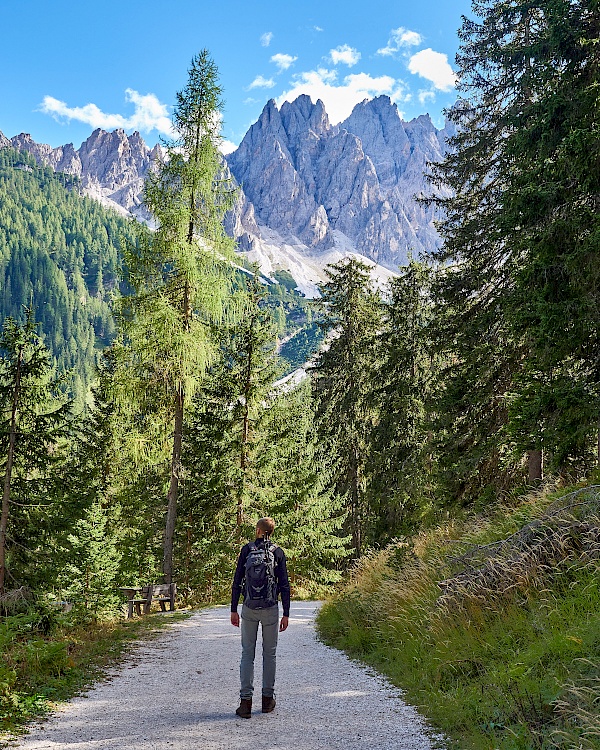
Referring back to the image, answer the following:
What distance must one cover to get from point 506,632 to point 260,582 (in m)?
2.38

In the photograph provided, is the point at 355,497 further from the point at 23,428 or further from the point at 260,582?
the point at 260,582

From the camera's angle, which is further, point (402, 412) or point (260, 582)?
point (402, 412)

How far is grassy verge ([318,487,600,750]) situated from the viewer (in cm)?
393

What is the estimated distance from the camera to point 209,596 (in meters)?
19.9

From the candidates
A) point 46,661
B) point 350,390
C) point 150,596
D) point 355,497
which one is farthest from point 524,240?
point 355,497

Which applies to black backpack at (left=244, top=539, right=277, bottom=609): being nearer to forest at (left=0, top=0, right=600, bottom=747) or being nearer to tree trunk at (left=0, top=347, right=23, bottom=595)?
forest at (left=0, top=0, right=600, bottom=747)

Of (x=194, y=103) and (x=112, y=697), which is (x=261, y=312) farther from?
(x=112, y=697)

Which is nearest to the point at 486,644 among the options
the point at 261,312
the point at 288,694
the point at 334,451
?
the point at 288,694

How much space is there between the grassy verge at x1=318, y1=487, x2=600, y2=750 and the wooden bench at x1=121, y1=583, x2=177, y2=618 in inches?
292

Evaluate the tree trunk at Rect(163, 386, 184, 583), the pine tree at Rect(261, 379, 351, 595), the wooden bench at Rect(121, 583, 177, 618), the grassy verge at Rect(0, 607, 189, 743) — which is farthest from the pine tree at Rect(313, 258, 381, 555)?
the grassy verge at Rect(0, 607, 189, 743)

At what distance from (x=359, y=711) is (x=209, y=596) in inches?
611

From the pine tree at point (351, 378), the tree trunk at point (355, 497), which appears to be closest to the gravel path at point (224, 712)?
the pine tree at point (351, 378)

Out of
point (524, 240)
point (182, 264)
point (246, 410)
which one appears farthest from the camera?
point (246, 410)

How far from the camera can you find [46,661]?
6.73 m
